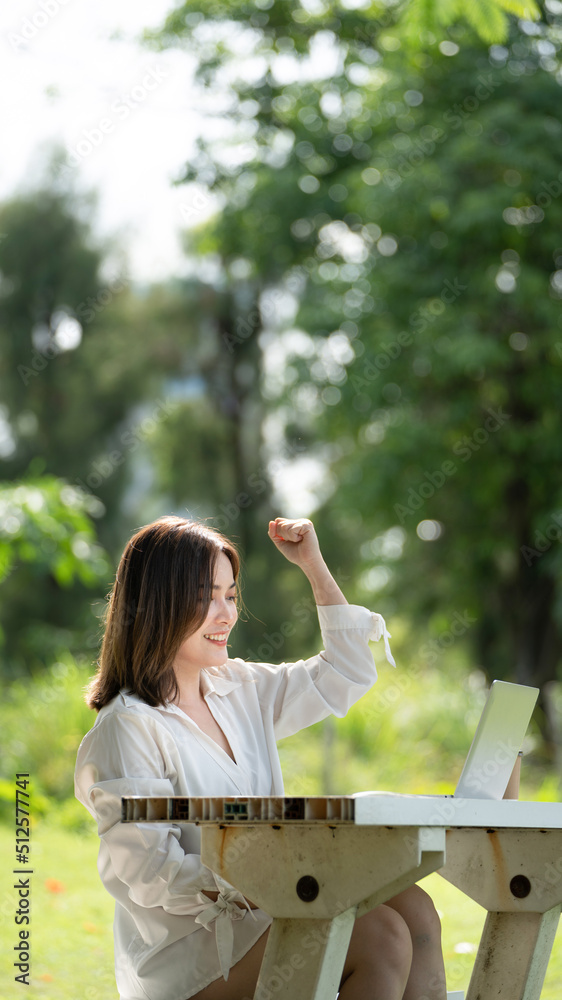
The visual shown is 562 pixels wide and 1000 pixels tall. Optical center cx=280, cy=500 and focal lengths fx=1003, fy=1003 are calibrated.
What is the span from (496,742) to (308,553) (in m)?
0.67

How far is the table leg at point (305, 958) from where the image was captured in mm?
1678

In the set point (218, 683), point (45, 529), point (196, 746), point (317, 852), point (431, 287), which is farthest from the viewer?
point (431, 287)

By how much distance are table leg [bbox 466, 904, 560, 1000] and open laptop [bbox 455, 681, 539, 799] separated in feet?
0.98

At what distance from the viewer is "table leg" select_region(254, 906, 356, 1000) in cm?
168

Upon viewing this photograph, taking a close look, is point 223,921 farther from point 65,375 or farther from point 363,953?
point 65,375

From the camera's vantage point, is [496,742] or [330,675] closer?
[496,742]

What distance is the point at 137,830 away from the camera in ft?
6.29

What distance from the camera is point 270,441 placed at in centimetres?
1644

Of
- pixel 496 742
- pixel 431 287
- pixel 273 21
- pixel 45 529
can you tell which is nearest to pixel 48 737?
pixel 45 529

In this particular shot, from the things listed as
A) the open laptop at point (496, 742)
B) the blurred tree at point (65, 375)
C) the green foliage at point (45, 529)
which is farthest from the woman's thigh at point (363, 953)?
the blurred tree at point (65, 375)

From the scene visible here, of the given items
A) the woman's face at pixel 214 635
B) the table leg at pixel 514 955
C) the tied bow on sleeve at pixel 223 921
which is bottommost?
the table leg at pixel 514 955

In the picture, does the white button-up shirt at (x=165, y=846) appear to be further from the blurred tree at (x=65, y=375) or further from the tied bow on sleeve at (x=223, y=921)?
the blurred tree at (x=65, y=375)

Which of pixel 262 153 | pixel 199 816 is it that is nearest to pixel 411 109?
pixel 262 153

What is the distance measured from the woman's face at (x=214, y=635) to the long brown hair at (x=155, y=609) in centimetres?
2
